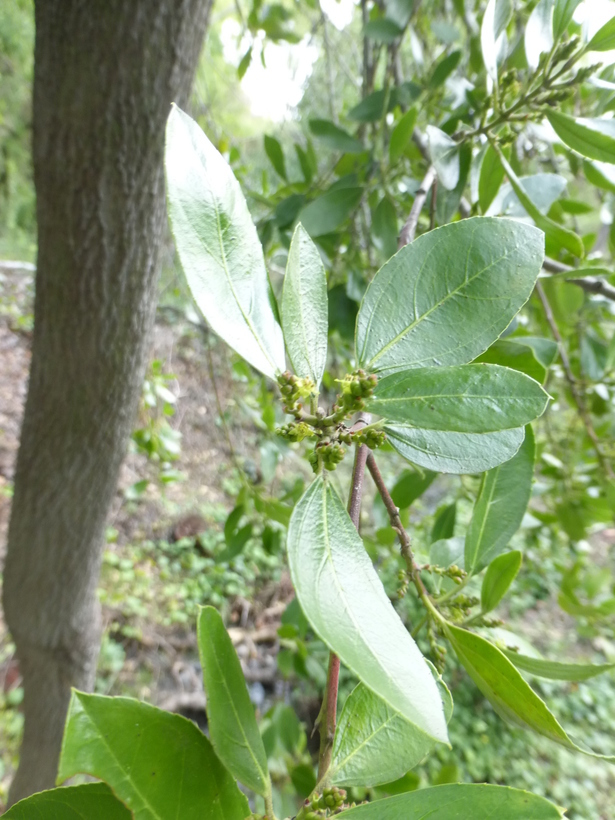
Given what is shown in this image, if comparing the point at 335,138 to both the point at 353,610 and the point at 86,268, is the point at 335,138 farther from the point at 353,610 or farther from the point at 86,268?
the point at 353,610

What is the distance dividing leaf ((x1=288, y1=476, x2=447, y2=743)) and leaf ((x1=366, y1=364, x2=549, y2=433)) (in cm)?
6

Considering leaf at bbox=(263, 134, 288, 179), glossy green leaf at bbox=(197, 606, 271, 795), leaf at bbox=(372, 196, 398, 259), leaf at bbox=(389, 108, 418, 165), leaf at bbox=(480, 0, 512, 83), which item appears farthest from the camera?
leaf at bbox=(263, 134, 288, 179)

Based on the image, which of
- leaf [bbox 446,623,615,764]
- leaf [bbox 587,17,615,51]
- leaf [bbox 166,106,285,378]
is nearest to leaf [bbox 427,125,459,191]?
leaf [bbox 587,17,615,51]

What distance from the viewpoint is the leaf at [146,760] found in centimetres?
25

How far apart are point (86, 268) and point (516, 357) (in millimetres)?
668

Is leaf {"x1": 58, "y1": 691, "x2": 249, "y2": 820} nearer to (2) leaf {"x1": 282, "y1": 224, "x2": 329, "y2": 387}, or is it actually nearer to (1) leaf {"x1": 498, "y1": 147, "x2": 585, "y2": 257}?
→ (2) leaf {"x1": 282, "y1": 224, "x2": 329, "y2": 387}

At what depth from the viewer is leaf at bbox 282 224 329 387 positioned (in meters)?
0.26

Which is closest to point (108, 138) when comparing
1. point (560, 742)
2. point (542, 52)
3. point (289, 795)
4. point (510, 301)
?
point (542, 52)

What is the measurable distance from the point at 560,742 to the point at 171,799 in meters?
0.20

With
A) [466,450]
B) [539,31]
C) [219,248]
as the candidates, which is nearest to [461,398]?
[466,450]

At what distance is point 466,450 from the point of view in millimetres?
250

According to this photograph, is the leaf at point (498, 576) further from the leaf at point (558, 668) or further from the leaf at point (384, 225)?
the leaf at point (384, 225)

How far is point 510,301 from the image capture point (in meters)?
0.25

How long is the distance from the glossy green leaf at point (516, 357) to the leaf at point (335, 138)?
466mm
